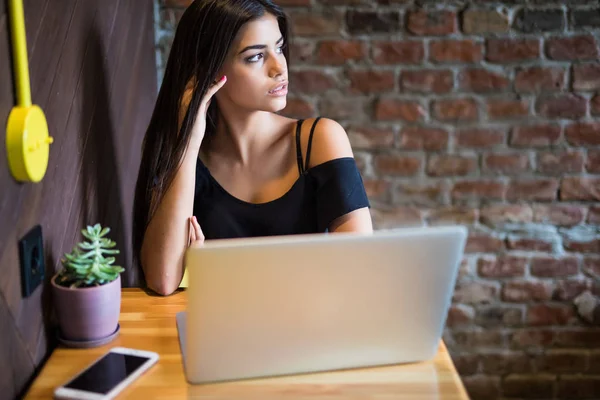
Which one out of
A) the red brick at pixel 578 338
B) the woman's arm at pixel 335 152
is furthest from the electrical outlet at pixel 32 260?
the red brick at pixel 578 338

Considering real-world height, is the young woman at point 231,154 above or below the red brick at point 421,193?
above

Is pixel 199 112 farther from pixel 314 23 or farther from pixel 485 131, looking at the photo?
pixel 485 131

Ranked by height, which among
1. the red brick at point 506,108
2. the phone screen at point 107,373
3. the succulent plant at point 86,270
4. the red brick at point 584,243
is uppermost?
the red brick at point 506,108

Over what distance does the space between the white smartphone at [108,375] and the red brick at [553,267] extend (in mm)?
1461

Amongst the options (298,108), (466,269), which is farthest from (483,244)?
(298,108)

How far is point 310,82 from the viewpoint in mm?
1944

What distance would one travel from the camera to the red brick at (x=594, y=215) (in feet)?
6.63

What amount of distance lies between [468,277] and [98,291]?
1373mm

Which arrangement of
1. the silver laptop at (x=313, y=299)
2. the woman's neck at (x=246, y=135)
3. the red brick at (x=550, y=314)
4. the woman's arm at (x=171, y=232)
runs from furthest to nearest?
1. the red brick at (x=550, y=314)
2. the woman's neck at (x=246, y=135)
3. the woman's arm at (x=171, y=232)
4. the silver laptop at (x=313, y=299)

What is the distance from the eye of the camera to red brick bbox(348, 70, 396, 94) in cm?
193

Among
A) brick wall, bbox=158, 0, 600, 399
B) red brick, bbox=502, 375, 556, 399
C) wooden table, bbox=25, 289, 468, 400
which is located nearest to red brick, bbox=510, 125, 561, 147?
brick wall, bbox=158, 0, 600, 399

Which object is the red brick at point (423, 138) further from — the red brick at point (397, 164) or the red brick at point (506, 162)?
the red brick at point (506, 162)

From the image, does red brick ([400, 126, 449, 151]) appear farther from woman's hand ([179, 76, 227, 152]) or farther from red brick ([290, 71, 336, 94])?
woman's hand ([179, 76, 227, 152])

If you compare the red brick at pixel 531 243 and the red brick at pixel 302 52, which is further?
the red brick at pixel 531 243
